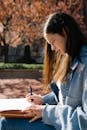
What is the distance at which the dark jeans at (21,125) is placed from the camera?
1820mm

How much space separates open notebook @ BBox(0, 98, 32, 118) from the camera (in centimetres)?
182

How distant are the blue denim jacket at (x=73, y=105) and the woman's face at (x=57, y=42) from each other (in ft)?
0.28

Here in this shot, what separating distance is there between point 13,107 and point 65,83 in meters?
0.31

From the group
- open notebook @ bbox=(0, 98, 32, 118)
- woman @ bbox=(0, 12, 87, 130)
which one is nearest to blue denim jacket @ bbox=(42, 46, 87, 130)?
woman @ bbox=(0, 12, 87, 130)

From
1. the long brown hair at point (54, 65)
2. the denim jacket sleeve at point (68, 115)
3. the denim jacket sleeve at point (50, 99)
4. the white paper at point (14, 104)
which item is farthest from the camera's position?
the denim jacket sleeve at point (50, 99)

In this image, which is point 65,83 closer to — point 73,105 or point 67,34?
point 73,105

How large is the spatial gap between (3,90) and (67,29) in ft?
22.0

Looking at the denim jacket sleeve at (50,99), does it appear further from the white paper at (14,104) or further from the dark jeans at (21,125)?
the dark jeans at (21,125)

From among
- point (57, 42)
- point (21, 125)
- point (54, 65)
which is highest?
point (57, 42)

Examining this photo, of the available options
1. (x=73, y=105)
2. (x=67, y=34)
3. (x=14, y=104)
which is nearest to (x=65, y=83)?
(x=73, y=105)

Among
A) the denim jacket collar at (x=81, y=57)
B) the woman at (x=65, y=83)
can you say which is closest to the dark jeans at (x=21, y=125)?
the woman at (x=65, y=83)

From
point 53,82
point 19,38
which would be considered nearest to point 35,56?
point 19,38

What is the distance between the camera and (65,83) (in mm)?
1801

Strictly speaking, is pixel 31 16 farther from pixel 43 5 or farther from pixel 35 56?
pixel 35 56
